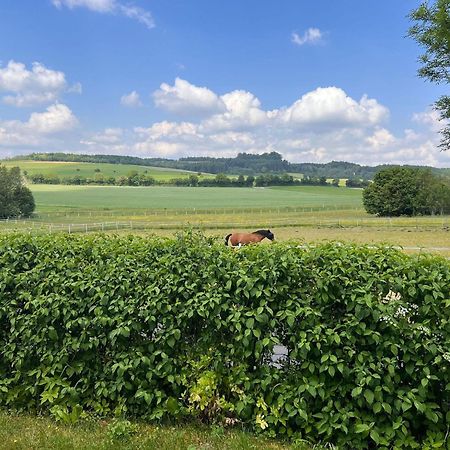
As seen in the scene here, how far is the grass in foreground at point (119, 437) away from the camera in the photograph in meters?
3.84

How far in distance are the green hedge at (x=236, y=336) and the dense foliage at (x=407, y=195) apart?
72.3 metres

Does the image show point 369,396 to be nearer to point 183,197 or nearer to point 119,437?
point 119,437

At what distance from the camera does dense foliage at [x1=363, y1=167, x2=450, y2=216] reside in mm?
70188

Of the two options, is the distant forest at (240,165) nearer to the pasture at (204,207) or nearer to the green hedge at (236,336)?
the pasture at (204,207)

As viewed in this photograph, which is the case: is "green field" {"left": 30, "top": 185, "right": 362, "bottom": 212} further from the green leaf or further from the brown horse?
the green leaf

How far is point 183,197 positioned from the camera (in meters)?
89.6

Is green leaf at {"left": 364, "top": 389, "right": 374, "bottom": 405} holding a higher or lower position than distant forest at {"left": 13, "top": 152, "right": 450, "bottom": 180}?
lower

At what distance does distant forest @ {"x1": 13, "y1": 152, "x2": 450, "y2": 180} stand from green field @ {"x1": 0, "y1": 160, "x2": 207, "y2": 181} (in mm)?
6077

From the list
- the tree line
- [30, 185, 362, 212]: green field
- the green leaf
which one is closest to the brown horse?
the green leaf

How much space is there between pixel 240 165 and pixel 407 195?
7415cm

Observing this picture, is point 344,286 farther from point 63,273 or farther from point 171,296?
point 63,273

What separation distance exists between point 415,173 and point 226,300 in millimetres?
78286

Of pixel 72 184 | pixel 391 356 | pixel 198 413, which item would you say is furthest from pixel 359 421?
pixel 72 184

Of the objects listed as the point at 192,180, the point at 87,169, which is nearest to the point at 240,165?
the point at 192,180
